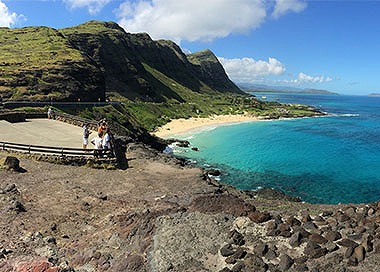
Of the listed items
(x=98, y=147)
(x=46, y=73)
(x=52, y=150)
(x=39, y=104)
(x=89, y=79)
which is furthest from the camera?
(x=89, y=79)

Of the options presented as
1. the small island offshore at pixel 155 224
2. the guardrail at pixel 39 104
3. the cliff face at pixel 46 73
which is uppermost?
the cliff face at pixel 46 73

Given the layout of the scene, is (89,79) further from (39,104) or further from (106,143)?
(106,143)

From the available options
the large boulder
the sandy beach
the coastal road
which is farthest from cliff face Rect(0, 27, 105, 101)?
the large boulder

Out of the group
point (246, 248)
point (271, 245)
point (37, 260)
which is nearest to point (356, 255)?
point (271, 245)

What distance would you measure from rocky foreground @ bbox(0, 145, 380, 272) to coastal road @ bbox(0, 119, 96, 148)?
39.8ft

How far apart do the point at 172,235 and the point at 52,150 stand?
769 inches

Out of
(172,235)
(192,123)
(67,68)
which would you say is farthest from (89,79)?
(172,235)

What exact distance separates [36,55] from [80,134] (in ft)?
176

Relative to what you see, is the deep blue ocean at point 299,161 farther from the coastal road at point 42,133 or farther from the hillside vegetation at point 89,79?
the coastal road at point 42,133

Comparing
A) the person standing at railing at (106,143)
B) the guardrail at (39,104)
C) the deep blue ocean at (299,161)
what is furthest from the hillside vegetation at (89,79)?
the person standing at railing at (106,143)

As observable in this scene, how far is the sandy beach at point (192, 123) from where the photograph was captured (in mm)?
81600

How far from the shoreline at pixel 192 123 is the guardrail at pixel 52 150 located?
44.4 metres

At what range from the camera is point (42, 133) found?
3816cm

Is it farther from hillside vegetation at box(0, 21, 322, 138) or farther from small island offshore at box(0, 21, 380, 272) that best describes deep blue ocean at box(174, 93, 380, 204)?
hillside vegetation at box(0, 21, 322, 138)
